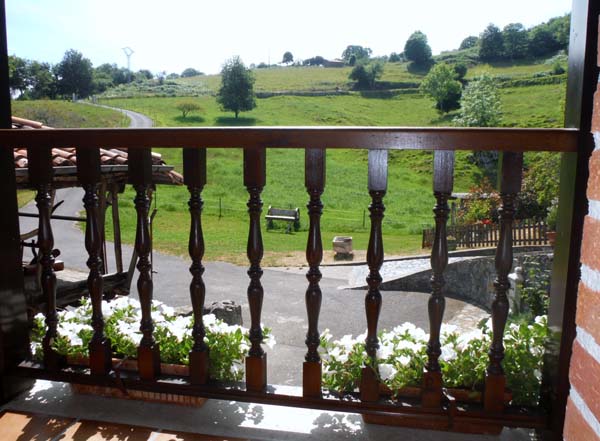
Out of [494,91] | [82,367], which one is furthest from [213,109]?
[82,367]

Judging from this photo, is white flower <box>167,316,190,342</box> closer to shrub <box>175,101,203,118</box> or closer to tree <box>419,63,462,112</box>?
shrub <box>175,101,203,118</box>

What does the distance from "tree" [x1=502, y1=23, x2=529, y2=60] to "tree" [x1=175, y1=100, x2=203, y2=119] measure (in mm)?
12331

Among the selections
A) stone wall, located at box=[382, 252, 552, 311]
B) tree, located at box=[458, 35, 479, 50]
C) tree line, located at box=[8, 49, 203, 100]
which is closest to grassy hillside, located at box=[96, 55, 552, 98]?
tree, located at box=[458, 35, 479, 50]

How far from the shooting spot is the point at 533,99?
855 inches

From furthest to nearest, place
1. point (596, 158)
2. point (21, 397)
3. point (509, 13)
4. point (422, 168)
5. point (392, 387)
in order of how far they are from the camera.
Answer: point (509, 13) < point (422, 168) < point (21, 397) < point (392, 387) < point (596, 158)

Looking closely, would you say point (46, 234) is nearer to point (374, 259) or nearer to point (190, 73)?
point (374, 259)

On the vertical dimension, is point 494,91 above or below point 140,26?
below

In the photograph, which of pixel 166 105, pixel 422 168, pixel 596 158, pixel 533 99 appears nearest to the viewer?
pixel 596 158

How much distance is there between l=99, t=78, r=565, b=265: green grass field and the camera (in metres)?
14.9

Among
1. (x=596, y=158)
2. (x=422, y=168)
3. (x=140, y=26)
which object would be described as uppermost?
(x=140, y=26)

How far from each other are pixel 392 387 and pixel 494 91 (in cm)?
2083

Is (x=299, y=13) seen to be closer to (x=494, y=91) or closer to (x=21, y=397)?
(x=494, y=91)

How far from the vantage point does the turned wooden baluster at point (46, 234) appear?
1365mm

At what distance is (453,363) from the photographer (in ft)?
4.18
